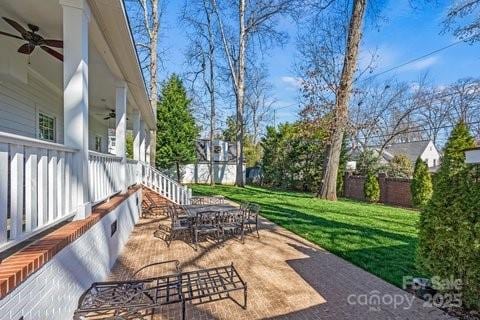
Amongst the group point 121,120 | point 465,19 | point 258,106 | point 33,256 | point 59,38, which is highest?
point 258,106

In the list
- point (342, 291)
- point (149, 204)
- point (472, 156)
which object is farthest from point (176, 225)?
point (472, 156)

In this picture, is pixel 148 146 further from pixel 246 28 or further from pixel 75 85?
pixel 75 85

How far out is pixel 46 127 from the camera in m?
8.11

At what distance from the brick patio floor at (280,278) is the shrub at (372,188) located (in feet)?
32.3

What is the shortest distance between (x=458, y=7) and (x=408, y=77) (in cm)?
1932

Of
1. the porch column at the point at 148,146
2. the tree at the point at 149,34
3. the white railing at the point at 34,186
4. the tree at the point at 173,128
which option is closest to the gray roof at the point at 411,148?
the tree at the point at 173,128

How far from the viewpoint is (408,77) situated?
26609mm

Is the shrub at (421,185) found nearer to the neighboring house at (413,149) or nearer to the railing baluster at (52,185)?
the railing baluster at (52,185)

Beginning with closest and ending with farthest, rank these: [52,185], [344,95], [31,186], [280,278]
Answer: [31,186] → [52,185] → [280,278] → [344,95]

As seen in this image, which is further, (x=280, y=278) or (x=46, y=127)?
(x=46, y=127)

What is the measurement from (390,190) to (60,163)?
15467 millimetres

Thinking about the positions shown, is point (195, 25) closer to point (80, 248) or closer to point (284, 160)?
point (284, 160)

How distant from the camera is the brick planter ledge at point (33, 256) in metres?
1.70

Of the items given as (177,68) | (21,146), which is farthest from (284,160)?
(21,146)
